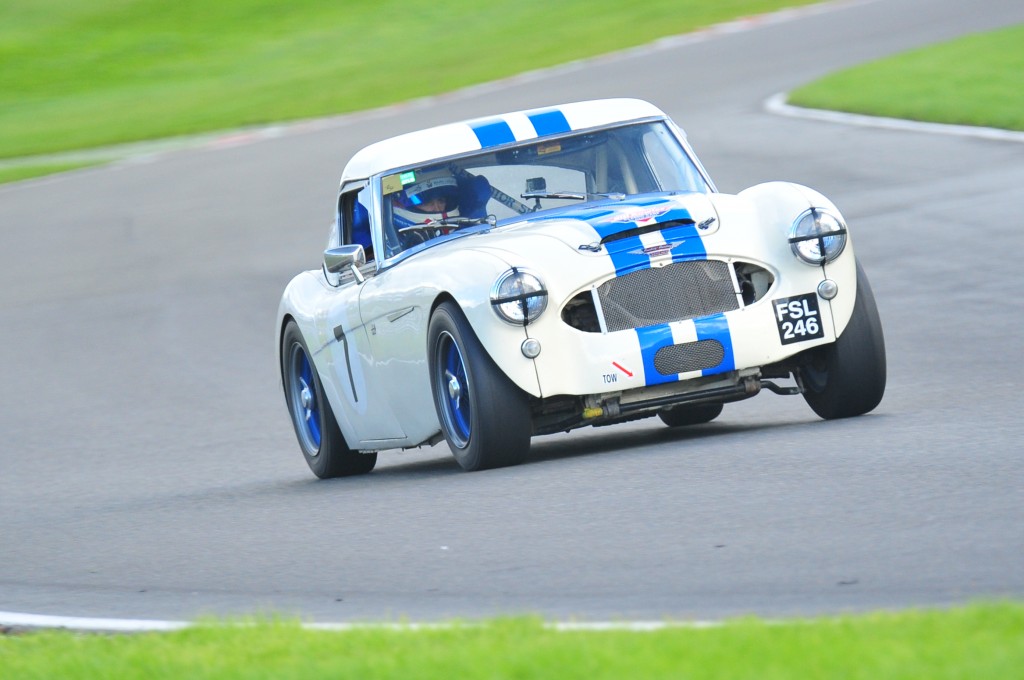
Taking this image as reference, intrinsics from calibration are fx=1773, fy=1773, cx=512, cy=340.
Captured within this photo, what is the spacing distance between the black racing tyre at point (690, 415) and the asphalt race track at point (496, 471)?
105 mm

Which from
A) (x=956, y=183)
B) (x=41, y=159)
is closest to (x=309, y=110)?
(x=41, y=159)

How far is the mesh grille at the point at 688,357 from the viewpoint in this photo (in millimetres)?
6871

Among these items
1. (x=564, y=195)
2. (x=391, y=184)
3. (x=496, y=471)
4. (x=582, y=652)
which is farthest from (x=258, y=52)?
(x=582, y=652)

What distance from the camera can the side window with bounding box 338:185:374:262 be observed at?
8.50m

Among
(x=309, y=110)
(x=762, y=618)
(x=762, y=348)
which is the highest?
(x=762, y=618)

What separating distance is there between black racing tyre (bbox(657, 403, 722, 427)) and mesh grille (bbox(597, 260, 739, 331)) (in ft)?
7.11

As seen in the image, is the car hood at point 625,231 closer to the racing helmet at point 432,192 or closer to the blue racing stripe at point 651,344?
the blue racing stripe at point 651,344

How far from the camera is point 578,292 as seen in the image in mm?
6867

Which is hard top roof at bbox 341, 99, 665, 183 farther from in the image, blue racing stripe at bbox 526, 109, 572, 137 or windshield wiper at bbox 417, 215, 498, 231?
windshield wiper at bbox 417, 215, 498, 231

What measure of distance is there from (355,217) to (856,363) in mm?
2741

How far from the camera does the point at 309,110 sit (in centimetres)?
2884

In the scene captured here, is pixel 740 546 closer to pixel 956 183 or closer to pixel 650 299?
pixel 650 299

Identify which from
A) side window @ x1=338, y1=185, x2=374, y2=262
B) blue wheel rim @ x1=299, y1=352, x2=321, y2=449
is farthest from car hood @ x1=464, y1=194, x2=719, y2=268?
blue wheel rim @ x1=299, y1=352, x2=321, y2=449

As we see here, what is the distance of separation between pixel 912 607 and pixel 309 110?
83.9 ft
